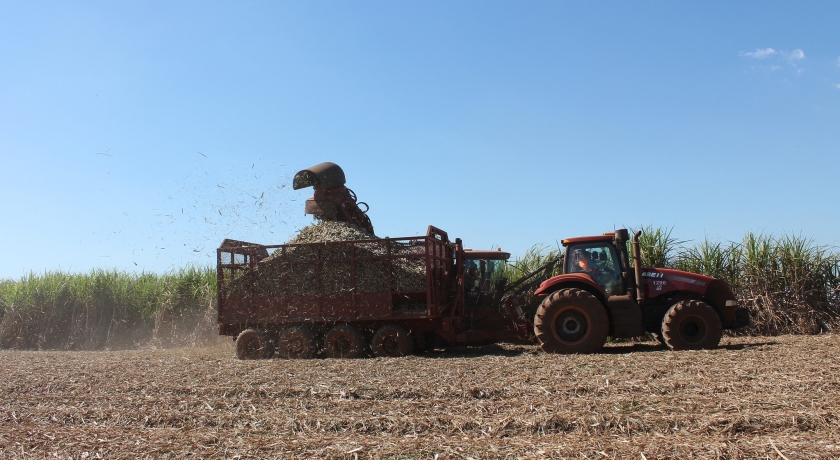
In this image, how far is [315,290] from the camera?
11336 mm

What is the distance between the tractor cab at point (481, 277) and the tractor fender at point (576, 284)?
1714 mm

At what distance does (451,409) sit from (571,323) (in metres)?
5.02

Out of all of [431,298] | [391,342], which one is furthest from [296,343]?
[431,298]

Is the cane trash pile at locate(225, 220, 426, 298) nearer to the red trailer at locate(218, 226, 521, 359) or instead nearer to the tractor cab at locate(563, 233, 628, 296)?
the red trailer at locate(218, 226, 521, 359)

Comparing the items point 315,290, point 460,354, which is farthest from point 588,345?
point 315,290

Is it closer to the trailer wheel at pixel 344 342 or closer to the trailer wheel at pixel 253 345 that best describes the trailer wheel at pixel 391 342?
the trailer wheel at pixel 344 342

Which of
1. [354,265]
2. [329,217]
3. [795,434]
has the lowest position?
[795,434]

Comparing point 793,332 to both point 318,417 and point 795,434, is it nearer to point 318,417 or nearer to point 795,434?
point 795,434

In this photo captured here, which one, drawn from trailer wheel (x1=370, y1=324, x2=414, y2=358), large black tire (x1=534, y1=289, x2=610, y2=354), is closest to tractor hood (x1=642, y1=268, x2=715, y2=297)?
large black tire (x1=534, y1=289, x2=610, y2=354)

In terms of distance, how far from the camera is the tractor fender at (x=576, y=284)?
34.4 ft

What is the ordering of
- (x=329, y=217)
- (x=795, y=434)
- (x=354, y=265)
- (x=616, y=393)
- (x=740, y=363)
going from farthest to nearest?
1. (x=329, y=217)
2. (x=354, y=265)
3. (x=740, y=363)
4. (x=616, y=393)
5. (x=795, y=434)

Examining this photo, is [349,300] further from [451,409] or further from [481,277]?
[451,409]

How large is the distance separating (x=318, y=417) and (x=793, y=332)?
11598 millimetres

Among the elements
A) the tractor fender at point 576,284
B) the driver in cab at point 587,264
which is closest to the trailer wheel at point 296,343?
the tractor fender at point 576,284
